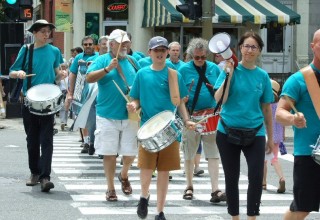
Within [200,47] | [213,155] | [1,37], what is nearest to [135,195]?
[213,155]

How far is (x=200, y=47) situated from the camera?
33.1ft

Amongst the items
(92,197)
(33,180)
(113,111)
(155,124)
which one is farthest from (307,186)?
(33,180)

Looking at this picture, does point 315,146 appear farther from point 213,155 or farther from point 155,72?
point 213,155

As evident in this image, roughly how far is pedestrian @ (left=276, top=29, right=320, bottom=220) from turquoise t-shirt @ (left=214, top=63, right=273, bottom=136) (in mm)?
1355

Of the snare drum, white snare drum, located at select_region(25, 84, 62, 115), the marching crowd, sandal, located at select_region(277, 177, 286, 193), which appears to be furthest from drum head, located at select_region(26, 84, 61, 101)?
sandal, located at select_region(277, 177, 286, 193)

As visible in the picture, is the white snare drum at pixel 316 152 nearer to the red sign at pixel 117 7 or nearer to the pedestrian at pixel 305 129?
the pedestrian at pixel 305 129

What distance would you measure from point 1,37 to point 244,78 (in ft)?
55.3

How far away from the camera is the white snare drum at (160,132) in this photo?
26.2 ft

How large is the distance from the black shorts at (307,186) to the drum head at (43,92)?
472 centimetres

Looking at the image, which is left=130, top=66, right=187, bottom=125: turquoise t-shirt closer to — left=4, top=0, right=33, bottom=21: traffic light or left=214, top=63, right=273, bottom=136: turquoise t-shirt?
left=214, top=63, right=273, bottom=136: turquoise t-shirt

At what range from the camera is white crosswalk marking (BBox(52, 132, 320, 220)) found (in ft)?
30.0

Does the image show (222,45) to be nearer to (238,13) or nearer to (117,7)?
(238,13)

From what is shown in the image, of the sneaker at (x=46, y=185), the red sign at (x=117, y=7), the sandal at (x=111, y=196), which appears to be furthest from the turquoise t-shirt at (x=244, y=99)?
the red sign at (x=117, y=7)

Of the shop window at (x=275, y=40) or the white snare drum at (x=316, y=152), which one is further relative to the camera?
the shop window at (x=275, y=40)
